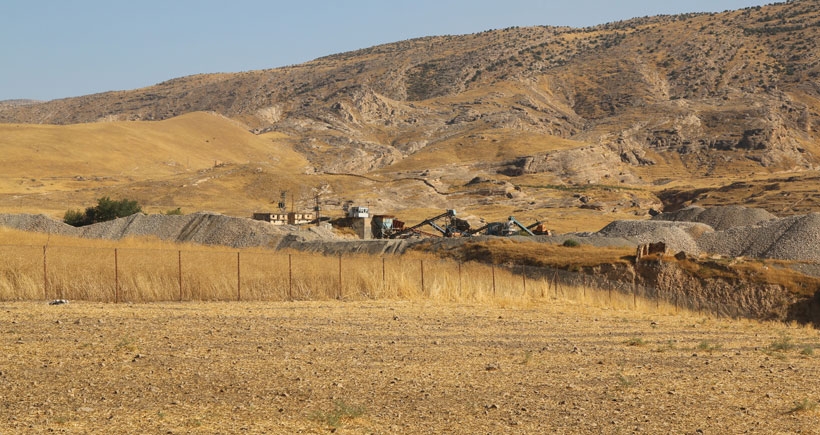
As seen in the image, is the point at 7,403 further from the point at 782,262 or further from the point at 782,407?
the point at 782,262

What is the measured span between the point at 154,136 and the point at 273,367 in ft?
621

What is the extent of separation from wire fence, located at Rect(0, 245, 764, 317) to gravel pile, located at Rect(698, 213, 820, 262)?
1865 centimetres

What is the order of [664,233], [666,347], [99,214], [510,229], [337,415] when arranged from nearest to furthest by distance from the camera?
1. [337,415]
2. [666,347]
3. [664,233]
4. [510,229]
5. [99,214]

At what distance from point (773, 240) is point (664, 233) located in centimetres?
832

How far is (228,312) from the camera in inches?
1032

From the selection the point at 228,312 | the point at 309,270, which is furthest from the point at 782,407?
the point at 309,270

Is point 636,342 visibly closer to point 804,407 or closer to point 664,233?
point 804,407

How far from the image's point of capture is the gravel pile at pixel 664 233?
6438cm

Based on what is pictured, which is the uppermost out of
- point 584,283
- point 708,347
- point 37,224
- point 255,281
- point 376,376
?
point 37,224

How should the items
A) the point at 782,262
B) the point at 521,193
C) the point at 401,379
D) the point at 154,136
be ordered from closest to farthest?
the point at 401,379
the point at 782,262
the point at 521,193
the point at 154,136

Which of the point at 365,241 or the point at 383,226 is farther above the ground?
the point at 383,226

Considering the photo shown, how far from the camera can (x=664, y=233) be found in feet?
218

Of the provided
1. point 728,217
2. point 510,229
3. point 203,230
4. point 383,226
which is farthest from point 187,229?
point 728,217

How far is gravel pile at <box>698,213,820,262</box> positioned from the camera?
5775 cm
